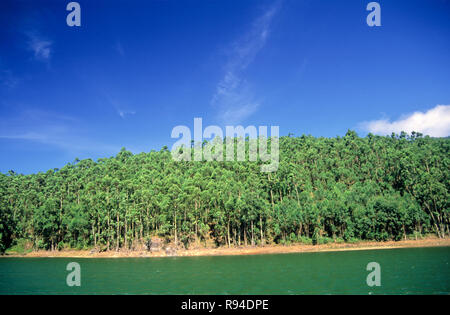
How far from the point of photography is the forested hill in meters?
64.6

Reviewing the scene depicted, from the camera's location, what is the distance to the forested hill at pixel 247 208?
6456cm

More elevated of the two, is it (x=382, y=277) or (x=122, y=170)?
(x=122, y=170)

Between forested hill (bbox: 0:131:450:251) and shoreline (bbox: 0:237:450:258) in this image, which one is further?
forested hill (bbox: 0:131:450:251)

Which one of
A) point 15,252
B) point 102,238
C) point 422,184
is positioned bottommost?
point 15,252

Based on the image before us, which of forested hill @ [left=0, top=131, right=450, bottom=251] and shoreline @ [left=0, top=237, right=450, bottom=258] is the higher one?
forested hill @ [left=0, top=131, right=450, bottom=251]

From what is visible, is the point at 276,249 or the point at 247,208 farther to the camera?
the point at 247,208

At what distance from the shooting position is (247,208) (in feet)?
209

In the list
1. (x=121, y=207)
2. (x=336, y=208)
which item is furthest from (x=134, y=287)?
(x=336, y=208)

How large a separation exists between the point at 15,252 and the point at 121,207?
35048 mm

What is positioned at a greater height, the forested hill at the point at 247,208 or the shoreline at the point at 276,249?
the forested hill at the point at 247,208

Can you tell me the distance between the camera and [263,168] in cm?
8681

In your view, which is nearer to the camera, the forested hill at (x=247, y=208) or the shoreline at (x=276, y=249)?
the shoreline at (x=276, y=249)

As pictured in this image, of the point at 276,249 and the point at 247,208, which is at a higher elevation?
the point at 247,208
